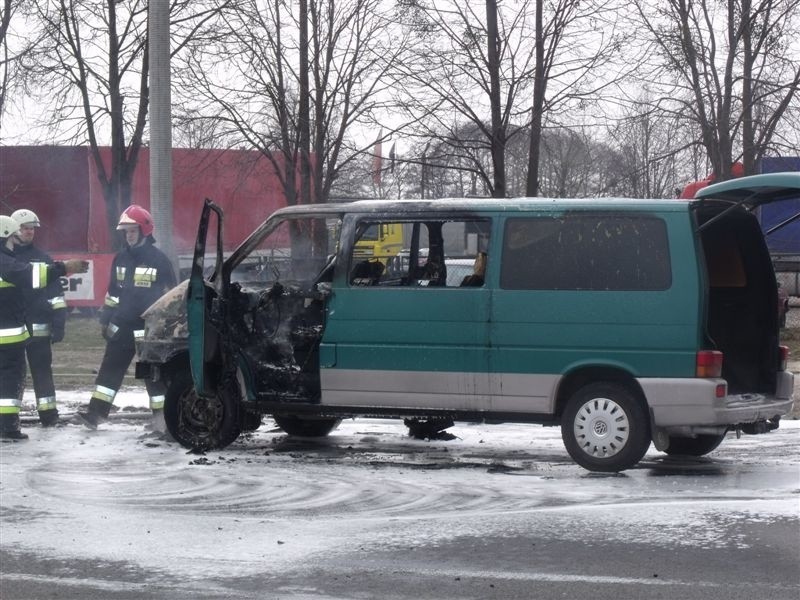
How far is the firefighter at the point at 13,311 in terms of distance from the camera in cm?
1086

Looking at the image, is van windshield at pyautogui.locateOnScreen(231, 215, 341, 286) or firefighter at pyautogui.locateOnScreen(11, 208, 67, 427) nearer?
van windshield at pyautogui.locateOnScreen(231, 215, 341, 286)

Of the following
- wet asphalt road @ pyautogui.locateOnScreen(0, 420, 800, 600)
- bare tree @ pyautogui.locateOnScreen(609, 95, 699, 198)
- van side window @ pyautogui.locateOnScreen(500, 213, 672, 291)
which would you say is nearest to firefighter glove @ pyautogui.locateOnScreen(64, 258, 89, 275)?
wet asphalt road @ pyautogui.locateOnScreen(0, 420, 800, 600)

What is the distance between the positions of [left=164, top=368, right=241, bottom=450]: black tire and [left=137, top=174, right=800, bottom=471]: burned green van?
1 cm

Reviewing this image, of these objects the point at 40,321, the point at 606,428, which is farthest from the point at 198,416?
the point at 606,428

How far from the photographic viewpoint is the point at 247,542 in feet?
22.3

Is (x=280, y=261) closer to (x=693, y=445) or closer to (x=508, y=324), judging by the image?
(x=508, y=324)

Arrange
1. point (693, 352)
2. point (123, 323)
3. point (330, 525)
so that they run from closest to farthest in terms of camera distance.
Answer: point (330, 525) → point (693, 352) → point (123, 323)

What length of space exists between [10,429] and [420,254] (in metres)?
4.16

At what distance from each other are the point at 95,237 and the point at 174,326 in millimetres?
20107

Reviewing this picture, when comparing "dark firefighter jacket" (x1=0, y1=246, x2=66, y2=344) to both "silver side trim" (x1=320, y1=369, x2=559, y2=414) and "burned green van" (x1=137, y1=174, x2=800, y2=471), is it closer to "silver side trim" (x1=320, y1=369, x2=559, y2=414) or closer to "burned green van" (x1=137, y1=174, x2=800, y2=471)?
"burned green van" (x1=137, y1=174, x2=800, y2=471)

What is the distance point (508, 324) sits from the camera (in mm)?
8945

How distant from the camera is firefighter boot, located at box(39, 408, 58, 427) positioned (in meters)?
11.5

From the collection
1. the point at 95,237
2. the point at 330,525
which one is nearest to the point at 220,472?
the point at 330,525

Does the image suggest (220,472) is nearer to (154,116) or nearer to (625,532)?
(625,532)
